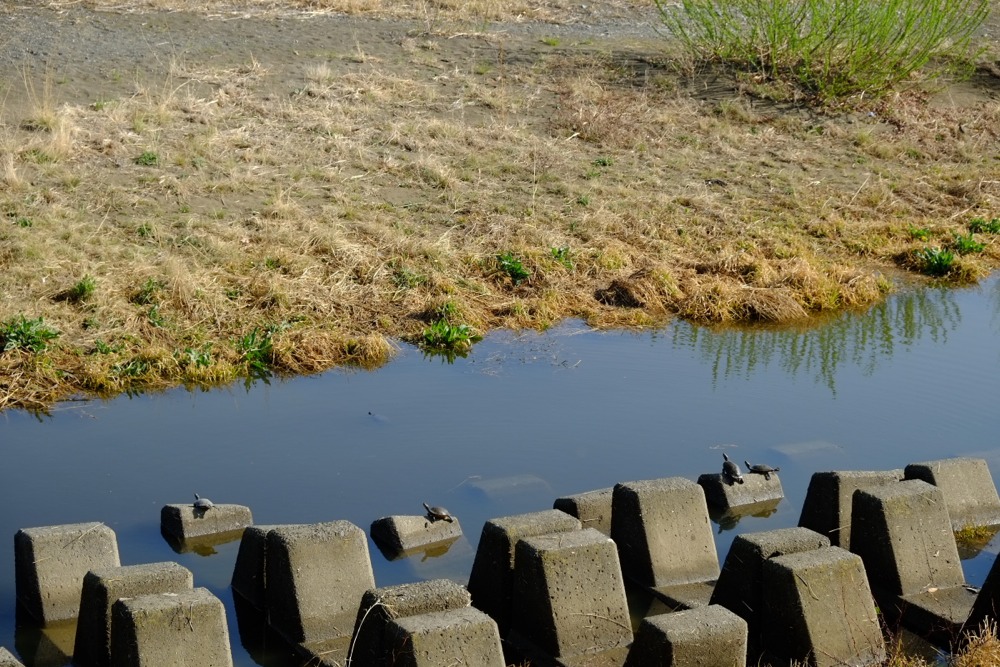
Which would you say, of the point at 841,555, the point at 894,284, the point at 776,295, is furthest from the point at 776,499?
the point at 894,284

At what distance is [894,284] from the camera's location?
36.3ft

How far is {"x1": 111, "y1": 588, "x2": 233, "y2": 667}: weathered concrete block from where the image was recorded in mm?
4473

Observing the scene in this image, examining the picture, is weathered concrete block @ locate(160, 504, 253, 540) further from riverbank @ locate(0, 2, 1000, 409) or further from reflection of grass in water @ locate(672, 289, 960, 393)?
reflection of grass in water @ locate(672, 289, 960, 393)

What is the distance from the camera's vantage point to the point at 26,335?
8.42m

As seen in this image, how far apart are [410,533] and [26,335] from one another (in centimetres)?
352

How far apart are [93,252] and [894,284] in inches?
247

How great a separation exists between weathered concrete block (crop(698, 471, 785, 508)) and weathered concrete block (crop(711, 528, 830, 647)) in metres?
1.24

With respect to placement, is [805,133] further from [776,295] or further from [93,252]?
[93,252]

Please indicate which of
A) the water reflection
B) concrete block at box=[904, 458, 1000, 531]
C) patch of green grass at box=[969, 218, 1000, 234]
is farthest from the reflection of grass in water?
concrete block at box=[904, 458, 1000, 531]

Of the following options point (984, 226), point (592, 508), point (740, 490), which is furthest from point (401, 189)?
point (592, 508)

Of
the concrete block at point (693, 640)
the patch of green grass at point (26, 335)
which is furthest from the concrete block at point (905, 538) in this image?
the patch of green grass at point (26, 335)

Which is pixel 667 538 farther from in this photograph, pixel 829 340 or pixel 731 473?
pixel 829 340

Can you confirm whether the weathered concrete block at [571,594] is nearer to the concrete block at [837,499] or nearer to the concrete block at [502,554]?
the concrete block at [502,554]

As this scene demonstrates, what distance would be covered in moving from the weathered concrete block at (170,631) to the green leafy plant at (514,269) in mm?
5962
